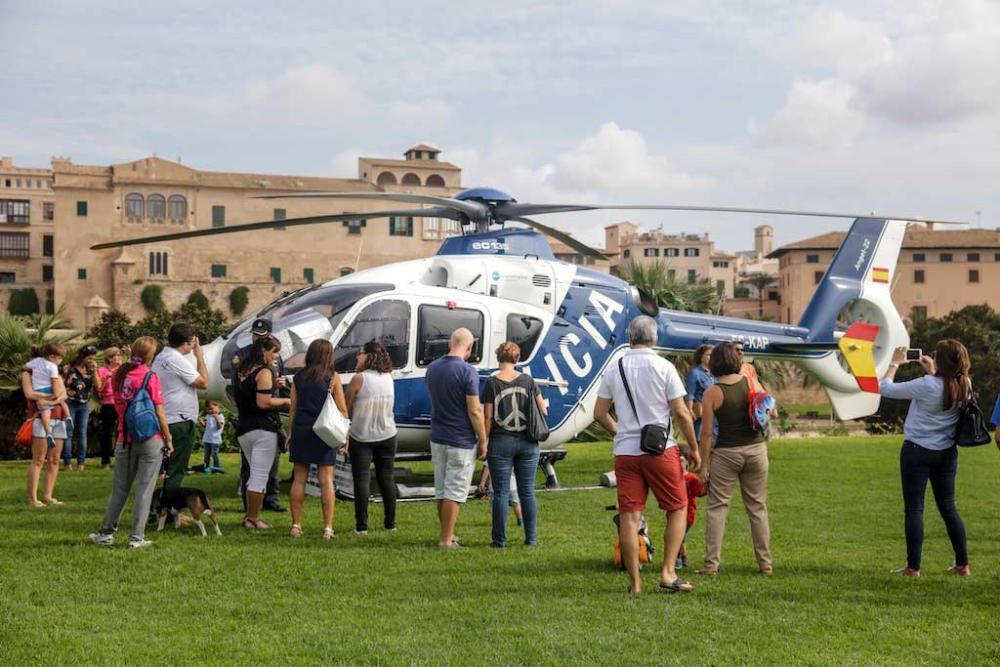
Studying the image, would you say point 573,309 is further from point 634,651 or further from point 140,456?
point 634,651

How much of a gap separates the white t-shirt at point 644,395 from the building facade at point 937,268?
313 feet

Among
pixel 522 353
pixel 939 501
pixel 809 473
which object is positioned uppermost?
pixel 522 353

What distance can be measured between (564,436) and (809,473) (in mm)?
4442

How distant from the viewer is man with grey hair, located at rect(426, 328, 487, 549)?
8.53 metres

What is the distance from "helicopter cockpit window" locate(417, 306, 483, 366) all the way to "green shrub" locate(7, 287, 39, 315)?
82.5m

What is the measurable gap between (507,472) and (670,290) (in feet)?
59.3

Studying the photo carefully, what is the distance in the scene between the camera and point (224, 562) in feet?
25.5

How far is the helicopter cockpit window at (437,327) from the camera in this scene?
37.5ft

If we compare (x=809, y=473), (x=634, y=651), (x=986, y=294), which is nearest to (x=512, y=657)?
(x=634, y=651)

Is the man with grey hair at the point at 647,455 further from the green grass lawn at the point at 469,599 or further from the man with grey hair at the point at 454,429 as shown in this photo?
the man with grey hair at the point at 454,429

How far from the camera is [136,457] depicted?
8.33 meters

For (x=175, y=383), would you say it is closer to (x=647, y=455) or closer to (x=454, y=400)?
(x=454, y=400)

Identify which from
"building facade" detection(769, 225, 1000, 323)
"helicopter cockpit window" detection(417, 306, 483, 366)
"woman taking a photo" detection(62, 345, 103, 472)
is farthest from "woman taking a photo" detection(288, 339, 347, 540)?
"building facade" detection(769, 225, 1000, 323)

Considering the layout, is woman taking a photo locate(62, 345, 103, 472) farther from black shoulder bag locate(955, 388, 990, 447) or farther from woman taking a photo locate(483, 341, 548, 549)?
black shoulder bag locate(955, 388, 990, 447)
